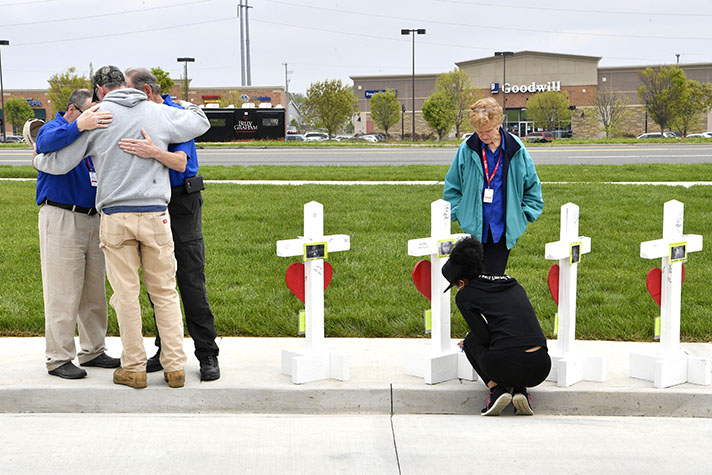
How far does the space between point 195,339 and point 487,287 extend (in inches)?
73.3

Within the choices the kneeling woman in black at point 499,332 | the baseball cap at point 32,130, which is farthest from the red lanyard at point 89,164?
the kneeling woman in black at point 499,332

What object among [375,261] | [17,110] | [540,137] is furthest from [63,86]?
[375,261]

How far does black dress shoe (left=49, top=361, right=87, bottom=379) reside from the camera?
16.8 feet

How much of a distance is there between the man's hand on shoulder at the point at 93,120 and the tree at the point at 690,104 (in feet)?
187

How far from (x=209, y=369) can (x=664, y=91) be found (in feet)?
186

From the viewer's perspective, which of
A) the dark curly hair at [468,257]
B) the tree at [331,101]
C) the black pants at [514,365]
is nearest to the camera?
the black pants at [514,365]

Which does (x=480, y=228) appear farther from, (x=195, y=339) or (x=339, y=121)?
(x=339, y=121)

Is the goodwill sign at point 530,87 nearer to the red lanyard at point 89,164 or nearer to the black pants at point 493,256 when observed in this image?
the black pants at point 493,256

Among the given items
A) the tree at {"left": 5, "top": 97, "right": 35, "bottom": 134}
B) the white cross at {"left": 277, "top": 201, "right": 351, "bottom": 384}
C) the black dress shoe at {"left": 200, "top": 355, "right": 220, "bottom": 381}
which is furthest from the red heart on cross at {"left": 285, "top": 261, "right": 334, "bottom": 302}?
the tree at {"left": 5, "top": 97, "right": 35, "bottom": 134}

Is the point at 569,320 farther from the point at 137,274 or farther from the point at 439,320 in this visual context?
the point at 137,274

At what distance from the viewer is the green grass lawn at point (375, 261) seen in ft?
21.5

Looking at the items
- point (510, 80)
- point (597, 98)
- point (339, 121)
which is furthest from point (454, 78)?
point (510, 80)

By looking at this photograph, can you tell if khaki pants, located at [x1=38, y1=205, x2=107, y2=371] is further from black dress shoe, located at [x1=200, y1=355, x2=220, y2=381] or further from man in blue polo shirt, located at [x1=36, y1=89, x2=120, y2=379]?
black dress shoe, located at [x1=200, y1=355, x2=220, y2=381]

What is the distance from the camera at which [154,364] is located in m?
5.38
